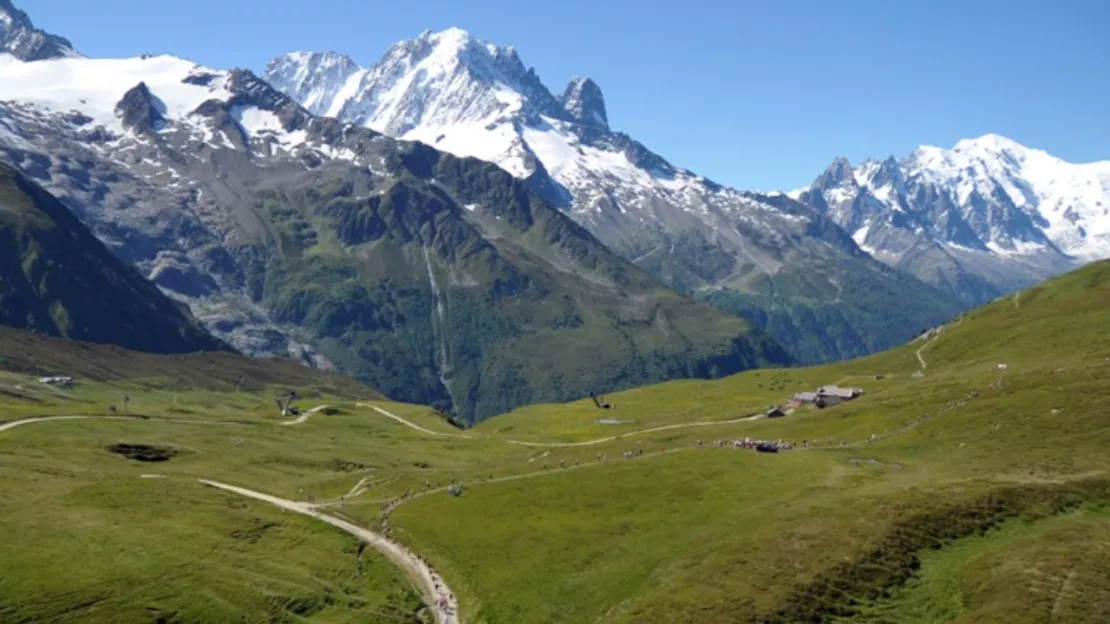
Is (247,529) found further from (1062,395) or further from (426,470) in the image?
(1062,395)

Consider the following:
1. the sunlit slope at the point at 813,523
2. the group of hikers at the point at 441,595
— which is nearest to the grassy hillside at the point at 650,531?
the sunlit slope at the point at 813,523

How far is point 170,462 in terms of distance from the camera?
529 feet

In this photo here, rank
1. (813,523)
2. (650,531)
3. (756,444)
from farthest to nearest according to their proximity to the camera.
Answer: (756,444), (650,531), (813,523)

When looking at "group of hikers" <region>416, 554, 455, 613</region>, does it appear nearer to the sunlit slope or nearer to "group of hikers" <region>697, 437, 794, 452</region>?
the sunlit slope

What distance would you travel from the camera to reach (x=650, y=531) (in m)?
113

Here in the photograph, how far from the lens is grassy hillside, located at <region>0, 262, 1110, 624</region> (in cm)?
8919

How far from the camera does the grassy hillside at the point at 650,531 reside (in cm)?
8919

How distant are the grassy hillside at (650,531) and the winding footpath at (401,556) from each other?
1.93 metres

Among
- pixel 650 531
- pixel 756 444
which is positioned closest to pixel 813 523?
pixel 650 531

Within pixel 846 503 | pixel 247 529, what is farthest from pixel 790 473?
pixel 247 529

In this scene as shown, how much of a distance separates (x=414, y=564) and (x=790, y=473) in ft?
175

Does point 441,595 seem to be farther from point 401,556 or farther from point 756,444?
point 756,444

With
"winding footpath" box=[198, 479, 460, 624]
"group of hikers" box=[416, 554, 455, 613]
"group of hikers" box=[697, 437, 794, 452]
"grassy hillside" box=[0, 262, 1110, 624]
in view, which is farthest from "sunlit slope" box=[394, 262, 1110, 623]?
"group of hikers" box=[697, 437, 794, 452]

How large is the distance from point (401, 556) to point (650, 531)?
29119 mm
